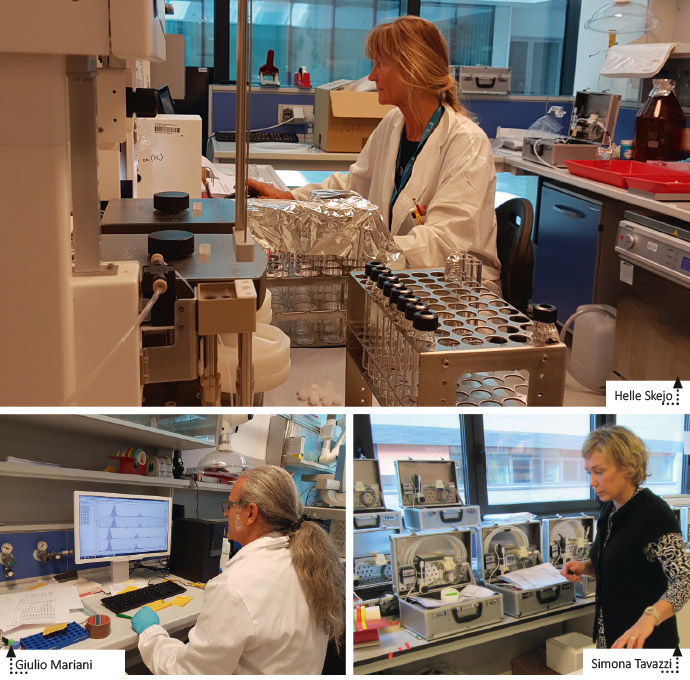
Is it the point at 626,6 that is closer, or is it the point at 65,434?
the point at 65,434

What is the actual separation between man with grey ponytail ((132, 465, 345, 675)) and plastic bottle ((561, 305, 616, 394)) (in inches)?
103

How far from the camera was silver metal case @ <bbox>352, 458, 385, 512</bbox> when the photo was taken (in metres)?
0.79

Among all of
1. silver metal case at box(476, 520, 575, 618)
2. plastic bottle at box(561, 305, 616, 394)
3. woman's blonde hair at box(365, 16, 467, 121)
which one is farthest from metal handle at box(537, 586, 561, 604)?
plastic bottle at box(561, 305, 616, 394)

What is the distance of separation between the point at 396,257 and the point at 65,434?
1.00 metres

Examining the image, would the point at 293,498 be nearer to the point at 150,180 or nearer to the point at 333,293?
the point at 333,293

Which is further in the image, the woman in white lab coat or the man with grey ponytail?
the woman in white lab coat

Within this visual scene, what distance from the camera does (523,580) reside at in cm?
83

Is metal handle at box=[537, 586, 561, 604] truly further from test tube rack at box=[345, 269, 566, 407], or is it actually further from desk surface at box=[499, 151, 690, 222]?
desk surface at box=[499, 151, 690, 222]

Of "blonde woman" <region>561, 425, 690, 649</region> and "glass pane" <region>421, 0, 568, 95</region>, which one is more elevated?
"glass pane" <region>421, 0, 568, 95</region>

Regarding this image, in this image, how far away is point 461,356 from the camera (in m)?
1.18

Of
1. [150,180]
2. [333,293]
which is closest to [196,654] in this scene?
[333,293]

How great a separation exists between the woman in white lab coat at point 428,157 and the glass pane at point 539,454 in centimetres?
138

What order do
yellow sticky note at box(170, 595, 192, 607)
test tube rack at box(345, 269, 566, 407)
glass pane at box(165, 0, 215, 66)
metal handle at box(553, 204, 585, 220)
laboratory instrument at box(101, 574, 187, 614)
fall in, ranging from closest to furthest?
1. yellow sticky note at box(170, 595, 192, 607)
2. laboratory instrument at box(101, 574, 187, 614)
3. test tube rack at box(345, 269, 566, 407)
4. metal handle at box(553, 204, 585, 220)
5. glass pane at box(165, 0, 215, 66)

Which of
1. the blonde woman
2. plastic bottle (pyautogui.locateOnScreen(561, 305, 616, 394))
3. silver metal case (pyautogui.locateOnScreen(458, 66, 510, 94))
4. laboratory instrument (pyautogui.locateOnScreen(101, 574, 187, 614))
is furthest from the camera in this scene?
silver metal case (pyautogui.locateOnScreen(458, 66, 510, 94))
